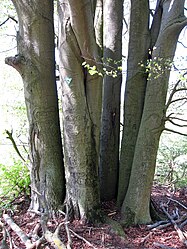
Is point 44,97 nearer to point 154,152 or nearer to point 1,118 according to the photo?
point 154,152

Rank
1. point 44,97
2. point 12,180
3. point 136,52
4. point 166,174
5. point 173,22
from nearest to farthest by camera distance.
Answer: point 173,22 → point 44,97 → point 136,52 → point 12,180 → point 166,174

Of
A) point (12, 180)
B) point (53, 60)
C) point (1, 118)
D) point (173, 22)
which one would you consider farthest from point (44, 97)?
point (1, 118)

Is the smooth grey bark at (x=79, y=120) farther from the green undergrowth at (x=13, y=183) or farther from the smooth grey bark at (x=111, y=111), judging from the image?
the green undergrowth at (x=13, y=183)

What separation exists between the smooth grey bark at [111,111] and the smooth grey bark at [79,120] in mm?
540

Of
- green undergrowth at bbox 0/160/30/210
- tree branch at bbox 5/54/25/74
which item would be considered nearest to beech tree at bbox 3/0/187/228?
tree branch at bbox 5/54/25/74

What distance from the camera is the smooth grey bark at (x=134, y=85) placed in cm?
344

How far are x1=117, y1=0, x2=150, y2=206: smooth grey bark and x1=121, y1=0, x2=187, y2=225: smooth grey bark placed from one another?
28cm

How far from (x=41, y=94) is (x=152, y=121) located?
4.37ft

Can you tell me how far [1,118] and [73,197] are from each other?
157 inches

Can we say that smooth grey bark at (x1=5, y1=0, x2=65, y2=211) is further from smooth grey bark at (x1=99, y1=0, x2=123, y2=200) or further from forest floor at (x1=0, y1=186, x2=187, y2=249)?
smooth grey bark at (x1=99, y1=0, x2=123, y2=200)

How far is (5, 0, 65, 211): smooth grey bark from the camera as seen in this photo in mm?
3168

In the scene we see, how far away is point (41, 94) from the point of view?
3184 mm

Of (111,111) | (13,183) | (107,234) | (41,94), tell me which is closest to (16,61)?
(41,94)

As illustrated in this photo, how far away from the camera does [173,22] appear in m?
2.97
